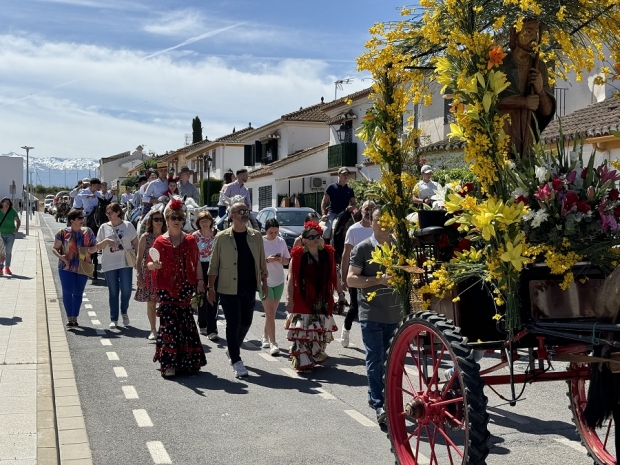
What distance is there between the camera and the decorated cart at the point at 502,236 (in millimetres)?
4969

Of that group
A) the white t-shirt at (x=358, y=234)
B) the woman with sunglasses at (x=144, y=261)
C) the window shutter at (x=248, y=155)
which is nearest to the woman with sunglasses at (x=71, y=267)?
the woman with sunglasses at (x=144, y=261)

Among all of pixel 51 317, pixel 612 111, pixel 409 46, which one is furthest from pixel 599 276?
pixel 612 111

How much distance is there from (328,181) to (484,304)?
4342 centimetres

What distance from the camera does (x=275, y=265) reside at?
1263 centimetres

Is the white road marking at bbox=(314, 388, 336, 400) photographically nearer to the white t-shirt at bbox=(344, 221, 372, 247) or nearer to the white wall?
the white t-shirt at bbox=(344, 221, 372, 247)

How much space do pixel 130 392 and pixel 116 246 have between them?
4952 mm

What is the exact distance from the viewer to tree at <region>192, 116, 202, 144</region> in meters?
95.9

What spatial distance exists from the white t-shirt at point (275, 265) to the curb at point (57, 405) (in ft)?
9.65

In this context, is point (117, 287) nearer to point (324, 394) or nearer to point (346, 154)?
point (324, 394)

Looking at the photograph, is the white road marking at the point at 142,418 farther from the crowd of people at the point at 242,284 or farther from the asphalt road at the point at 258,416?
the crowd of people at the point at 242,284

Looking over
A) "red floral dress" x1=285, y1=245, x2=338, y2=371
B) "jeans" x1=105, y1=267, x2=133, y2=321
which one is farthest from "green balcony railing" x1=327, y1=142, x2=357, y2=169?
"red floral dress" x1=285, y1=245, x2=338, y2=371

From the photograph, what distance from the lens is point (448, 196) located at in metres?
5.36

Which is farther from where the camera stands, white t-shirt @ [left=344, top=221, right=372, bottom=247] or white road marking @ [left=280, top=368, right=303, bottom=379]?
white t-shirt @ [left=344, top=221, right=372, bottom=247]

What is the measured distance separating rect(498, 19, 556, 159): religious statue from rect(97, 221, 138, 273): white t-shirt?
28.7 feet
